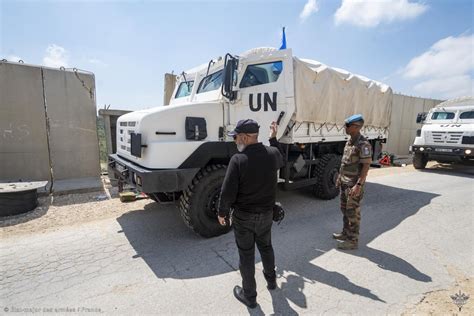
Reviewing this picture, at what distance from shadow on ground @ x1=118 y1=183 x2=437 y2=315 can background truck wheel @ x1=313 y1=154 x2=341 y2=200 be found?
19 cm

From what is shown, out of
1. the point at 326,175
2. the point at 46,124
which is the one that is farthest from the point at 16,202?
the point at 326,175

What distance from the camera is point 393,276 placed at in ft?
8.90

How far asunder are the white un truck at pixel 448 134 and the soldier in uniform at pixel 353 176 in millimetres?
7653

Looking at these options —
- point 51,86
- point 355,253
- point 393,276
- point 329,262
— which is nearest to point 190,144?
point 329,262

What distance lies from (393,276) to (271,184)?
70.8 inches

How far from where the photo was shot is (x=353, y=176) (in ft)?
10.8

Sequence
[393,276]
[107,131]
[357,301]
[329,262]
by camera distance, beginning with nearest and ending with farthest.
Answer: [357,301] → [393,276] → [329,262] → [107,131]

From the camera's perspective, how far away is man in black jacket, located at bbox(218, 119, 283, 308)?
2115mm

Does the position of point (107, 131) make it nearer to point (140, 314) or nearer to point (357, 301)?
point (140, 314)

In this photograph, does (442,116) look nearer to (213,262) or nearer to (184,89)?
(184,89)

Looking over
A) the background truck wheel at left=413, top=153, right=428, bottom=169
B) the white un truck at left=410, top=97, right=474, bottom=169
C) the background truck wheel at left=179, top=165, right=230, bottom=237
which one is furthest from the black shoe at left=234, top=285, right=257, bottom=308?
the background truck wheel at left=413, top=153, right=428, bottom=169

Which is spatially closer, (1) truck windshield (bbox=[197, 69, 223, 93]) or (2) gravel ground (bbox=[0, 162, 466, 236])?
(2) gravel ground (bbox=[0, 162, 466, 236])

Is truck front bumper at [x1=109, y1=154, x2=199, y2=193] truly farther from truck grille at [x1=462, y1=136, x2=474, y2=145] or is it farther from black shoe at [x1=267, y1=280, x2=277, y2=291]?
truck grille at [x1=462, y1=136, x2=474, y2=145]

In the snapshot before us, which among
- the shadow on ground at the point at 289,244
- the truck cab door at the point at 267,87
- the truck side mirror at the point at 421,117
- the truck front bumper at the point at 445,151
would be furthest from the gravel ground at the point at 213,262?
the truck side mirror at the point at 421,117
